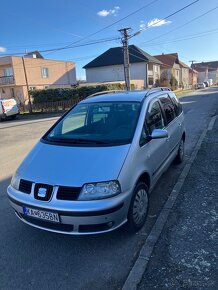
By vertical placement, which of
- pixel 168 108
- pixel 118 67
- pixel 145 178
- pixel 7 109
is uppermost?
pixel 118 67

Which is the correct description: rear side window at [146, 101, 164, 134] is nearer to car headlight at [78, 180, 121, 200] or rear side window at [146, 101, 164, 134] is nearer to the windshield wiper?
the windshield wiper

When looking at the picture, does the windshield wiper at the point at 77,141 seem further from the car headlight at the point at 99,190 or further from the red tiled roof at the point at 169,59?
the red tiled roof at the point at 169,59

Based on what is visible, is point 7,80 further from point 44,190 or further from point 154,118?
point 44,190

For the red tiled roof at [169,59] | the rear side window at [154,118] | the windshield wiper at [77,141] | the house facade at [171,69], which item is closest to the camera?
the windshield wiper at [77,141]

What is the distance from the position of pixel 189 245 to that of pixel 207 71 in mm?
115262

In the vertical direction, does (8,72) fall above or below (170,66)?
below

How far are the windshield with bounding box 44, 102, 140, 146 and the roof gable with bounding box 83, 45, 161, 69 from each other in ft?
140

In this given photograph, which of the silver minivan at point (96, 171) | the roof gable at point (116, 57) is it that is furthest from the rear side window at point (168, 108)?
the roof gable at point (116, 57)

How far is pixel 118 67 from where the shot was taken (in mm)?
45625

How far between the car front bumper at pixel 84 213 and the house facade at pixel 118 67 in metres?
43.0

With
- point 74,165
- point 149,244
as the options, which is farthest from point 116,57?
point 149,244

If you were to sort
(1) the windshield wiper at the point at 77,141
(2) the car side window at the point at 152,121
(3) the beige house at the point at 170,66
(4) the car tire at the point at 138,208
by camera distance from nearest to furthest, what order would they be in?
(4) the car tire at the point at 138,208 < (1) the windshield wiper at the point at 77,141 < (2) the car side window at the point at 152,121 < (3) the beige house at the point at 170,66

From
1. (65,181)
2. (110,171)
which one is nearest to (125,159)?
(110,171)

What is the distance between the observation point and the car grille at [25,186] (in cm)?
316
